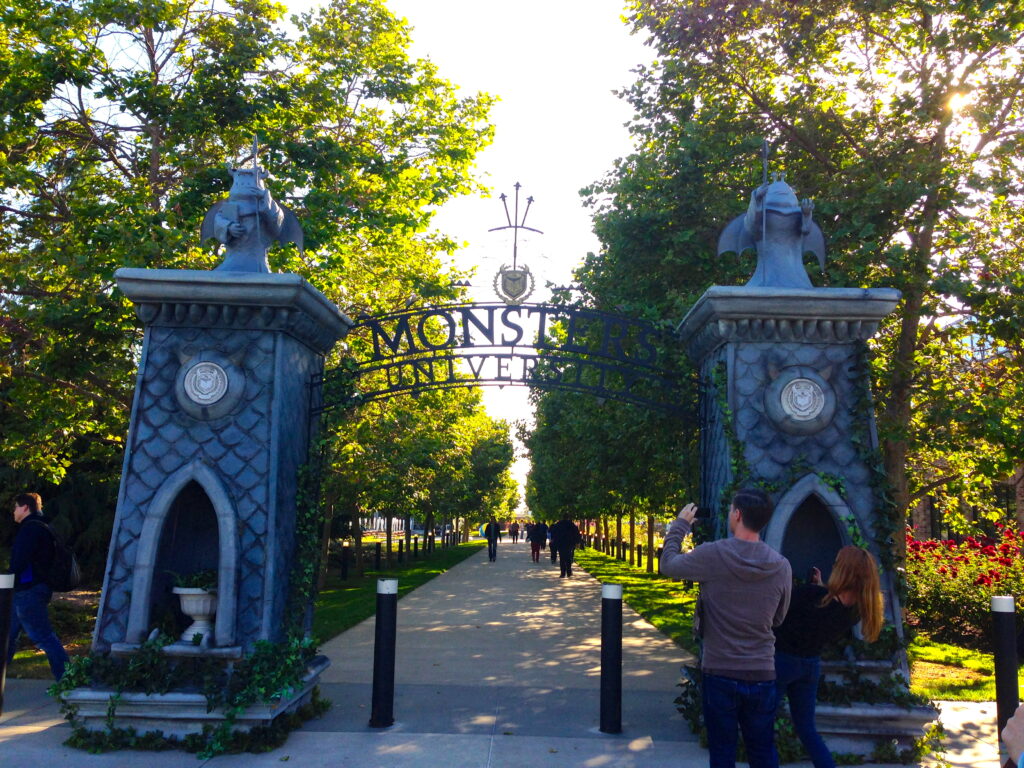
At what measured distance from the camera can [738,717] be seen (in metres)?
4.36

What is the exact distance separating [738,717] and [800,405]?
3.19 metres

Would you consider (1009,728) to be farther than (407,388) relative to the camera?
No

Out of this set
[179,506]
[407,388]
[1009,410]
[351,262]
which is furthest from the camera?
[351,262]

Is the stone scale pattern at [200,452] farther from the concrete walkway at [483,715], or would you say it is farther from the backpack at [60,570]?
the backpack at [60,570]

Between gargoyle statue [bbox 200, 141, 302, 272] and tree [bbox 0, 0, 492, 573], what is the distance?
2.90 m

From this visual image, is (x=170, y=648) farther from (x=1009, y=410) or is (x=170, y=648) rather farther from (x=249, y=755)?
(x=1009, y=410)

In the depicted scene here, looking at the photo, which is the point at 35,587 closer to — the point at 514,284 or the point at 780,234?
the point at 514,284

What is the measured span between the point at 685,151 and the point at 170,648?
8403 millimetres

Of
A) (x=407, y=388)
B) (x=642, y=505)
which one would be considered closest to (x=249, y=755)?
(x=407, y=388)

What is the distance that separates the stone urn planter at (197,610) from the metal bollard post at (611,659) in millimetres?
3046

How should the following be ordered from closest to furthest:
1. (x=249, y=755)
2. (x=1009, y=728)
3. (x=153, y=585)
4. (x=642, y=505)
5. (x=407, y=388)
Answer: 1. (x=1009, y=728)
2. (x=249, y=755)
3. (x=153, y=585)
4. (x=407, y=388)
5. (x=642, y=505)

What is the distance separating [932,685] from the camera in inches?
364

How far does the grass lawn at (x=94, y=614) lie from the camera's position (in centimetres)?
983

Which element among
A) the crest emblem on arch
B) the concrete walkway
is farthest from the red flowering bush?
the crest emblem on arch
